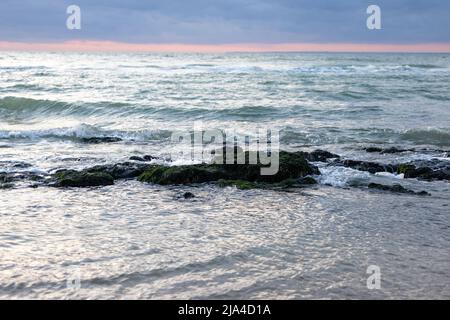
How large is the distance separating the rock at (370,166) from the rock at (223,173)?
1386 millimetres

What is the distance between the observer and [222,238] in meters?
7.20

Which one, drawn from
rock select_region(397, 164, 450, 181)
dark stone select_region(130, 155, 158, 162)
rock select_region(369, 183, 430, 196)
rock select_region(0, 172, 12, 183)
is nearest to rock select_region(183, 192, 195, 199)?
rock select_region(369, 183, 430, 196)

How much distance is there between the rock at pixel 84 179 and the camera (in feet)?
34.9

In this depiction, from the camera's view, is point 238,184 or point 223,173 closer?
point 238,184

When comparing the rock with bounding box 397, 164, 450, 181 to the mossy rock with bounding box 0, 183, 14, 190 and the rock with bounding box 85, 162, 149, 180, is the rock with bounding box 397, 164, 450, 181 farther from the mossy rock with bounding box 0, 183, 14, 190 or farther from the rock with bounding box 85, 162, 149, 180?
the mossy rock with bounding box 0, 183, 14, 190

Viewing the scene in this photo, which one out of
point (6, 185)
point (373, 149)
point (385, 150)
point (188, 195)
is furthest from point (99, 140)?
point (385, 150)

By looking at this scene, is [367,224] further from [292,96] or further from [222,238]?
[292,96]

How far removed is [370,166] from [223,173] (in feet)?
11.8

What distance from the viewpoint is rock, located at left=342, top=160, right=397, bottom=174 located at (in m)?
12.4

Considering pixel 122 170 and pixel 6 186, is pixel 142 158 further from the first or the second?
pixel 6 186

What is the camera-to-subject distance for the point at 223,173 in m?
11.4

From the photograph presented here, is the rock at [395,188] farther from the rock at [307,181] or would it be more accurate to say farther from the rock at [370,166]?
the rock at [370,166]

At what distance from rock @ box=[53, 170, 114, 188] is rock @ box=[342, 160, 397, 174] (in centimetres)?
555
